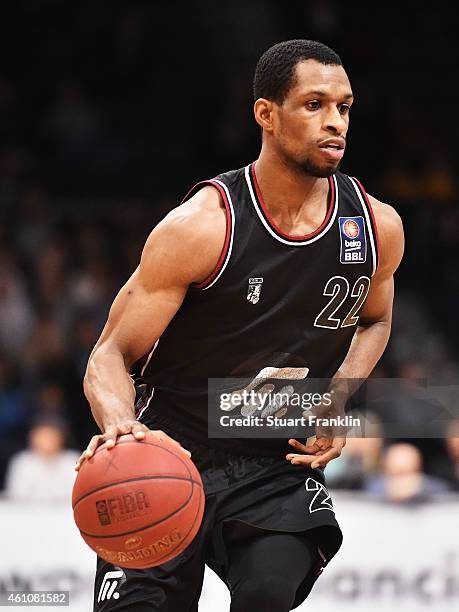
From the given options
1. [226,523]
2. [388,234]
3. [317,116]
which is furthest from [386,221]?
[226,523]

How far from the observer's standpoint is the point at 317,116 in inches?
148

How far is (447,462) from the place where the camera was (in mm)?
7742

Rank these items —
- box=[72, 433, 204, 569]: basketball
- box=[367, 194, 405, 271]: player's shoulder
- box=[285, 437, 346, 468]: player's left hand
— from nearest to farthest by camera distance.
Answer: box=[72, 433, 204, 569]: basketball, box=[285, 437, 346, 468]: player's left hand, box=[367, 194, 405, 271]: player's shoulder

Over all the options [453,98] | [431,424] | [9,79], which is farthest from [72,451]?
[453,98]

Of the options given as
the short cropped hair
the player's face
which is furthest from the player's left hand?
the short cropped hair

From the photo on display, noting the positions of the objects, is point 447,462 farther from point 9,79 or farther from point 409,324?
point 9,79

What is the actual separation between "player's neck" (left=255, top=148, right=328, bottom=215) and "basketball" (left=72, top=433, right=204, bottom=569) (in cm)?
99

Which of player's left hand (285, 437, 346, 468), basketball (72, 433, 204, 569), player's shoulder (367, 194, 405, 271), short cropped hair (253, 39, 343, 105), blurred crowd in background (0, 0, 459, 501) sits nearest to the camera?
basketball (72, 433, 204, 569)

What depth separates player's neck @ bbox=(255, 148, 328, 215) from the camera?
3943 mm

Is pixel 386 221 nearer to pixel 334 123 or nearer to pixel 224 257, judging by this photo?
pixel 334 123

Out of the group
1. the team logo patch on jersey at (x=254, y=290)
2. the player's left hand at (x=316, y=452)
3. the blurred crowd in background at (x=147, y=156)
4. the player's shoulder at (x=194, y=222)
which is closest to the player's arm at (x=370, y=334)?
the player's left hand at (x=316, y=452)

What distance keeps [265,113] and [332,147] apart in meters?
0.32

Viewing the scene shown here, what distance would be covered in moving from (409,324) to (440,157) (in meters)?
1.88

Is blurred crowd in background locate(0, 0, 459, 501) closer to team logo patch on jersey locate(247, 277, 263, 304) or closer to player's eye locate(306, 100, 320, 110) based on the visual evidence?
team logo patch on jersey locate(247, 277, 263, 304)
